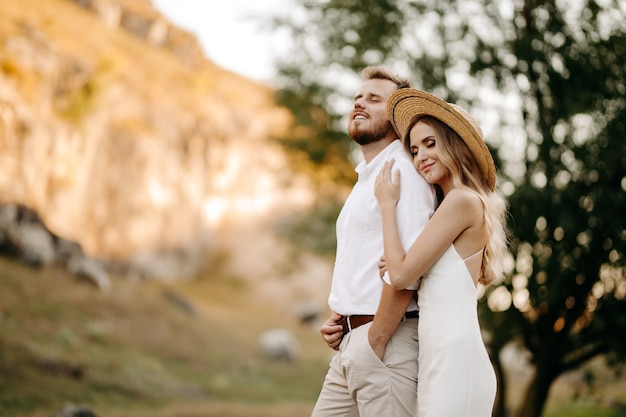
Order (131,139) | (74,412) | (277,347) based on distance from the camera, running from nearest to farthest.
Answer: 1. (74,412)
2. (277,347)
3. (131,139)

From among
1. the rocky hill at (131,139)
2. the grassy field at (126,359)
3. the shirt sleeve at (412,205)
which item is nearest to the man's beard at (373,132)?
the shirt sleeve at (412,205)

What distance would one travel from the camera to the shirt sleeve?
256 cm

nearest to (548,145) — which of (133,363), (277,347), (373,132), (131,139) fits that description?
(373,132)

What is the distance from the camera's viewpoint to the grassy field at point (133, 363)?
9.23 meters

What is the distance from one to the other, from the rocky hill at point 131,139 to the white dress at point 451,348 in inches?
401

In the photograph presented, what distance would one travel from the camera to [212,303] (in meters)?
27.3

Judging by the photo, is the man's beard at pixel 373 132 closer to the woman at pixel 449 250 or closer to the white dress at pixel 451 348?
the woman at pixel 449 250

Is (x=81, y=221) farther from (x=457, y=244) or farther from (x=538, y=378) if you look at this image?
(x=457, y=244)

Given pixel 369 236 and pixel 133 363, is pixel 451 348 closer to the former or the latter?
pixel 369 236

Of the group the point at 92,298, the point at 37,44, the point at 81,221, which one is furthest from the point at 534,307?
the point at 81,221

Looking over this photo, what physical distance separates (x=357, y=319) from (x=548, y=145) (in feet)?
17.0

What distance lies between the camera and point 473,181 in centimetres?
265

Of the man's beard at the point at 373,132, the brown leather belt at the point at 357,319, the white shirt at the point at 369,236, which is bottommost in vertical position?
the brown leather belt at the point at 357,319

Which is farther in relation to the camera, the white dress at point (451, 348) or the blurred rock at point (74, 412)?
the blurred rock at point (74, 412)
